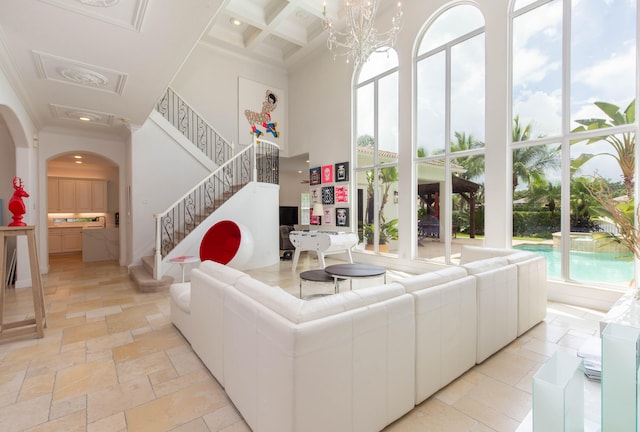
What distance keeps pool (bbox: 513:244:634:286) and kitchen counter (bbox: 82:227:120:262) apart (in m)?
10.2

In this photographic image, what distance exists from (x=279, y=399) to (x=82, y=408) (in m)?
1.64

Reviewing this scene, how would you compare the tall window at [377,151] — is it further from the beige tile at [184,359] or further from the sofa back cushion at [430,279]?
the beige tile at [184,359]

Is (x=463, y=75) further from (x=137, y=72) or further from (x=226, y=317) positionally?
(x=226, y=317)

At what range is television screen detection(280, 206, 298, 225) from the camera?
9902 millimetres

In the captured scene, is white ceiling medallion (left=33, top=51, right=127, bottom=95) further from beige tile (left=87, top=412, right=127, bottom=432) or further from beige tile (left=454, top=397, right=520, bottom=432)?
beige tile (left=454, top=397, right=520, bottom=432)

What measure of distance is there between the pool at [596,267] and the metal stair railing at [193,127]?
24.6ft

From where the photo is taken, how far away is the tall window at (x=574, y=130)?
4.17 meters

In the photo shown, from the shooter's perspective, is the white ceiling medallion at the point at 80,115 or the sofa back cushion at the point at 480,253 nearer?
the sofa back cushion at the point at 480,253

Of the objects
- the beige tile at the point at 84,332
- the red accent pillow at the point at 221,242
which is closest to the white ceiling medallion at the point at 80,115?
the red accent pillow at the point at 221,242

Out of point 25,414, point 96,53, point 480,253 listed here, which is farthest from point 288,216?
point 25,414

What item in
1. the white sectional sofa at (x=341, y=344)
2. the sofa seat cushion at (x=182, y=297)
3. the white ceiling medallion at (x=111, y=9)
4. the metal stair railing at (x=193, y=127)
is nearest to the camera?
the white sectional sofa at (x=341, y=344)

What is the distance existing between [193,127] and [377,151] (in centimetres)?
491

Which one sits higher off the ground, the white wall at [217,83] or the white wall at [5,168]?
the white wall at [217,83]

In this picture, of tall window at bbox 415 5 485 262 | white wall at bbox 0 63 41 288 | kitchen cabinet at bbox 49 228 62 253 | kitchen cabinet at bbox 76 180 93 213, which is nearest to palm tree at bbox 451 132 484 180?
tall window at bbox 415 5 485 262
